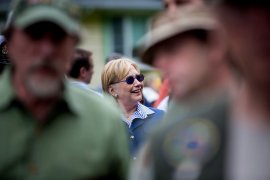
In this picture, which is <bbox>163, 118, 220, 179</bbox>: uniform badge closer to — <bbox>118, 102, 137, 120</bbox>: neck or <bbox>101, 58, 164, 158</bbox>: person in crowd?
<bbox>101, 58, 164, 158</bbox>: person in crowd

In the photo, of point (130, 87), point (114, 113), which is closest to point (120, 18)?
point (130, 87)

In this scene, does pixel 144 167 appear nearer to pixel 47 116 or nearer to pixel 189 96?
pixel 189 96

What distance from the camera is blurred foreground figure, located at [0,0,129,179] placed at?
10.4 feet

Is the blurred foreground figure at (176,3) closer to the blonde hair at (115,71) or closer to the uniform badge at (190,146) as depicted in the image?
the uniform badge at (190,146)

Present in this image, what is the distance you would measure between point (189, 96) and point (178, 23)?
275 millimetres

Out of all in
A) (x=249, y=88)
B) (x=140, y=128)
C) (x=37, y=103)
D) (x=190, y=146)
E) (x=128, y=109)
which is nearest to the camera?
(x=249, y=88)

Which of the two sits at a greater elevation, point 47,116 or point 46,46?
point 46,46

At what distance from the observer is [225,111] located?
2482 mm

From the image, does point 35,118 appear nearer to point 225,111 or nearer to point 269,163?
point 225,111

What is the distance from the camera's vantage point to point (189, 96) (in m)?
2.78

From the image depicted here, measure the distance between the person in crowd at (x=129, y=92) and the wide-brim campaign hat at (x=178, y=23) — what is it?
3152 millimetres

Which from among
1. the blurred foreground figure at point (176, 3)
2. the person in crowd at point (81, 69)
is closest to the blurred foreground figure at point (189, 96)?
the blurred foreground figure at point (176, 3)

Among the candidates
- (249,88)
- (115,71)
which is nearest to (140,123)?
(115,71)

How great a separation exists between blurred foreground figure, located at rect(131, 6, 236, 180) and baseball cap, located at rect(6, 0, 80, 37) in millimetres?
360
